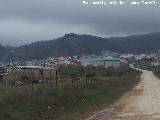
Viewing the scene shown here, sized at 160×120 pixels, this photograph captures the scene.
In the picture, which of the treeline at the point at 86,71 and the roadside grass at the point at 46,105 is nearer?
the roadside grass at the point at 46,105

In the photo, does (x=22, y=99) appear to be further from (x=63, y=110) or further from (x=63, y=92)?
(x=63, y=92)

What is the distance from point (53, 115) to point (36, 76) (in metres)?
28.4

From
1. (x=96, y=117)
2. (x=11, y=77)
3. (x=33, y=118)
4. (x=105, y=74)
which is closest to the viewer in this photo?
(x=33, y=118)

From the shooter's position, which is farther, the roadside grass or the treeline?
the treeline

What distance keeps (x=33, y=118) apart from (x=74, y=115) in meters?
3.65

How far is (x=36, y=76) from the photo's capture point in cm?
4797

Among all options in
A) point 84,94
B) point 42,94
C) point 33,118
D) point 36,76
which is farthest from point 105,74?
point 33,118

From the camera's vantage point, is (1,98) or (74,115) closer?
(1,98)

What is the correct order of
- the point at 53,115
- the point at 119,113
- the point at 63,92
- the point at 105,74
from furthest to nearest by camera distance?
the point at 105,74
the point at 63,92
the point at 119,113
the point at 53,115

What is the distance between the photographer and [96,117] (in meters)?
21.2

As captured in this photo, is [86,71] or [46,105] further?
[86,71]

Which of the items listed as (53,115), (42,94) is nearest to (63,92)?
(42,94)

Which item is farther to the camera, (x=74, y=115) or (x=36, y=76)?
(x=36, y=76)

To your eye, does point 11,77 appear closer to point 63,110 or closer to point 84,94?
point 84,94
